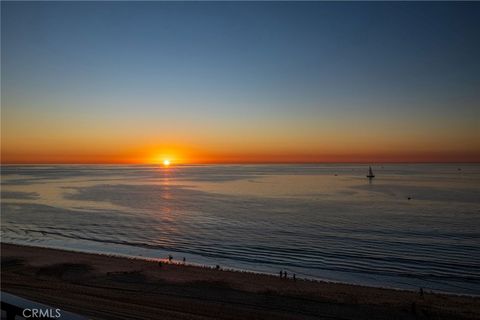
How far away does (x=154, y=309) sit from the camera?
15.3m

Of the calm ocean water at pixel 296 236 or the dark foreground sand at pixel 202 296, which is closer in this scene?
the dark foreground sand at pixel 202 296

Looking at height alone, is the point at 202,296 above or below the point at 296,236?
above

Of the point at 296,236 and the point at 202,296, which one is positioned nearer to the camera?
the point at 202,296

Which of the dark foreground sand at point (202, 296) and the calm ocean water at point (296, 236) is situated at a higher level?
the dark foreground sand at point (202, 296)

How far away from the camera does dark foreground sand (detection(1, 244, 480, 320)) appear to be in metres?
15.6

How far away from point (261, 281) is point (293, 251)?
940 cm

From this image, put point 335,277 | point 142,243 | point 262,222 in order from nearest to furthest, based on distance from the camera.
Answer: point 335,277, point 142,243, point 262,222

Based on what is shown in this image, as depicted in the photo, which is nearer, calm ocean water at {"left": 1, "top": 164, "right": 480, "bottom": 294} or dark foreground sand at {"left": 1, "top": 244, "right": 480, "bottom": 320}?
dark foreground sand at {"left": 1, "top": 244, "right": 480, "bottom": 320}

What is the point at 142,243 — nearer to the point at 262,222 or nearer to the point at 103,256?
the point at 103,256

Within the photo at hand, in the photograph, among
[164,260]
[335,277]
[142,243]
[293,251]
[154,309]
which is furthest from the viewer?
[142,243]

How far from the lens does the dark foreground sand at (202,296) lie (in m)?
15.6

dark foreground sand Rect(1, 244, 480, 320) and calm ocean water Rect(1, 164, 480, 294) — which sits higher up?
dark foreground sand Rect(1, 244, 480, 320)

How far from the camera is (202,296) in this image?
18219 mm

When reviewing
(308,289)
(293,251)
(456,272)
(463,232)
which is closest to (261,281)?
(308,289)
